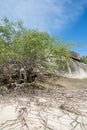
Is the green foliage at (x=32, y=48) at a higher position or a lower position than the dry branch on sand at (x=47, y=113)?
higher

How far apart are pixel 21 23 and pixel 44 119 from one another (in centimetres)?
499

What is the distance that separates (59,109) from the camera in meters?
4.43

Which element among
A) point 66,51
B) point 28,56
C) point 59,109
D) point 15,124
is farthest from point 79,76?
point 15,124

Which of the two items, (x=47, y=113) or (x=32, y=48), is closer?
(x=47, y=113)

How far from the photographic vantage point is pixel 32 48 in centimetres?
695

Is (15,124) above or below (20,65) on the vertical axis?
below

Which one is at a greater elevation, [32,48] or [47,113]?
[32,48]

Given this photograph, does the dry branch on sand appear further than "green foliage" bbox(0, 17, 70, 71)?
No

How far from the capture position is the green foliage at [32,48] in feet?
22.6

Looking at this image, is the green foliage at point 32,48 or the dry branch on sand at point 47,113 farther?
the green foliage at point 32,48

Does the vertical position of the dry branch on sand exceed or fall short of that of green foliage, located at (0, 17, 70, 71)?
it falls short

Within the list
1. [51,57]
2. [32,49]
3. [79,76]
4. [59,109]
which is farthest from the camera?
[79,76]

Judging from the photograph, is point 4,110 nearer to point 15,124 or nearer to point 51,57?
point 15,124

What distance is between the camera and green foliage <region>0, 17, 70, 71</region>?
6879 mm
